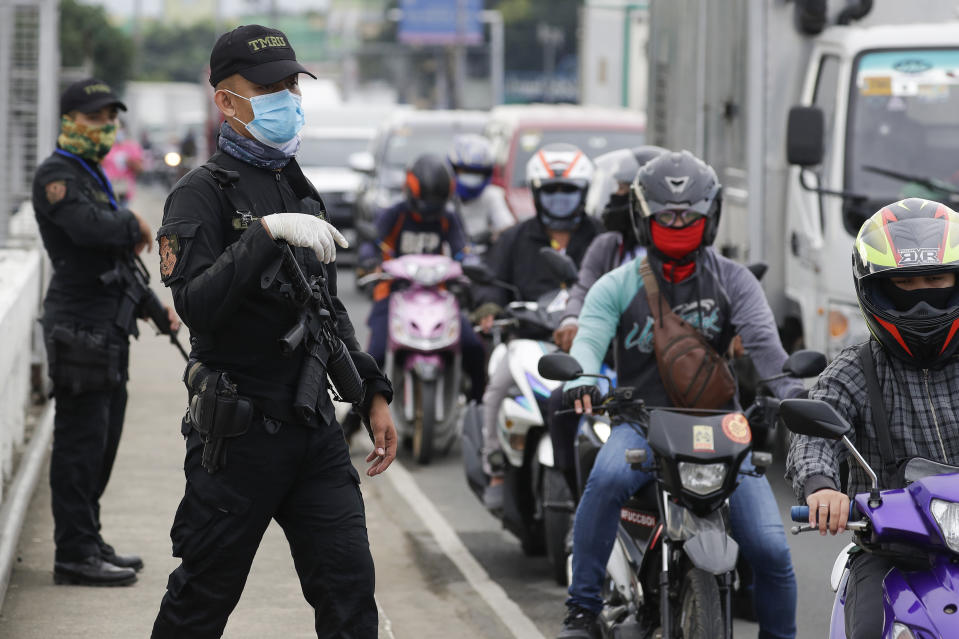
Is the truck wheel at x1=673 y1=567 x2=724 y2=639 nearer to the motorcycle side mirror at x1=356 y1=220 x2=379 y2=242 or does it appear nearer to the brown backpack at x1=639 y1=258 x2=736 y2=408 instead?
the brown backpack at x1=639 y1=258 x2=736 y2=408

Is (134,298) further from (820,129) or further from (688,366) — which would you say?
(820,129)

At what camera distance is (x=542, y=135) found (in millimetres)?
16109

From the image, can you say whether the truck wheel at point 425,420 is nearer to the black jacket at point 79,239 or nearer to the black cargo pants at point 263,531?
the black jacket at point 79,239

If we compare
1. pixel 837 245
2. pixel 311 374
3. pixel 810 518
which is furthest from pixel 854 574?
pixel 837 245

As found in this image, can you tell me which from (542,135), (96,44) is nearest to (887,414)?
(542,135)

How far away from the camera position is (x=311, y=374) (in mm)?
4344

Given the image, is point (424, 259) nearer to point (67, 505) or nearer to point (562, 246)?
point (562, 246)

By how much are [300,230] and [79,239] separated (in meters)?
2.84

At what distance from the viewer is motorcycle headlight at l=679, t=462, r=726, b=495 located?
4922 mm

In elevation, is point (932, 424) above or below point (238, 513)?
above

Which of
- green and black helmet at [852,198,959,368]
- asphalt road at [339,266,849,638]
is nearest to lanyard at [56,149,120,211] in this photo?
asphalt road at [339,266,849,638]

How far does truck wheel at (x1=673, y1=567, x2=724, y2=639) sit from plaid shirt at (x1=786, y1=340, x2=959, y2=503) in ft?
2.30

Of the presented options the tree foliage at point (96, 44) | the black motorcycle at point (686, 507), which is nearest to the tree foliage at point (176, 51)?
the tree foliage at point (96, 44)

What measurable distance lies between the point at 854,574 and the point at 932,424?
0.44 m
